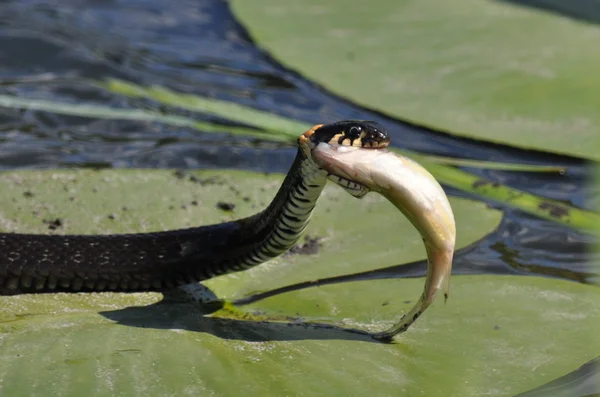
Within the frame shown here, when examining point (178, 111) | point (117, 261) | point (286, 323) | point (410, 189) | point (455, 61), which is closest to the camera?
point (410, 189)

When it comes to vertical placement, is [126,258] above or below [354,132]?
below

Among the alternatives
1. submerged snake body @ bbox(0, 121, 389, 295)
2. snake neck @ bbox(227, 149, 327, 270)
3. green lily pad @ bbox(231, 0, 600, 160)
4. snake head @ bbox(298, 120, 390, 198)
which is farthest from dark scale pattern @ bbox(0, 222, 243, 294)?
green lily pad @ bbox(231, 0, 600, 160)

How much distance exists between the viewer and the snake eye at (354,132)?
114 inches

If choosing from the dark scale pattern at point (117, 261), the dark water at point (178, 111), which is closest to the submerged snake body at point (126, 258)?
the dark scale pattern at point (117, 261)

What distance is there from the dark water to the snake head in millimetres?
1035

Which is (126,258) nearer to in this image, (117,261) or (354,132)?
(117,261)

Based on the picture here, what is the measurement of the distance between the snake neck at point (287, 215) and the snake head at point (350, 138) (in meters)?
0.07

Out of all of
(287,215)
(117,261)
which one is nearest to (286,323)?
(287,215)

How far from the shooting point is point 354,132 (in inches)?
114

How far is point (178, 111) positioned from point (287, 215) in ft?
10.1

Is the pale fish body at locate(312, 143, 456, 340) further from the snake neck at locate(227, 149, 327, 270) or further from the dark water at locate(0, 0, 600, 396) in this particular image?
the dark water at locate(0, 0, 600, 396)

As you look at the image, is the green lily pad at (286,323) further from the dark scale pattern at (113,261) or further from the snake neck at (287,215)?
the snake neck at (287,215)

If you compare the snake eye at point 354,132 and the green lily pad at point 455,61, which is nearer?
the snake eye at point 354,132

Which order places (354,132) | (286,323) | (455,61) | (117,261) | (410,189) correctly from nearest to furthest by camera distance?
1. (410,189)
2. (354,132)
3. (286,323)
4. (117,261)
5. (455,61)
